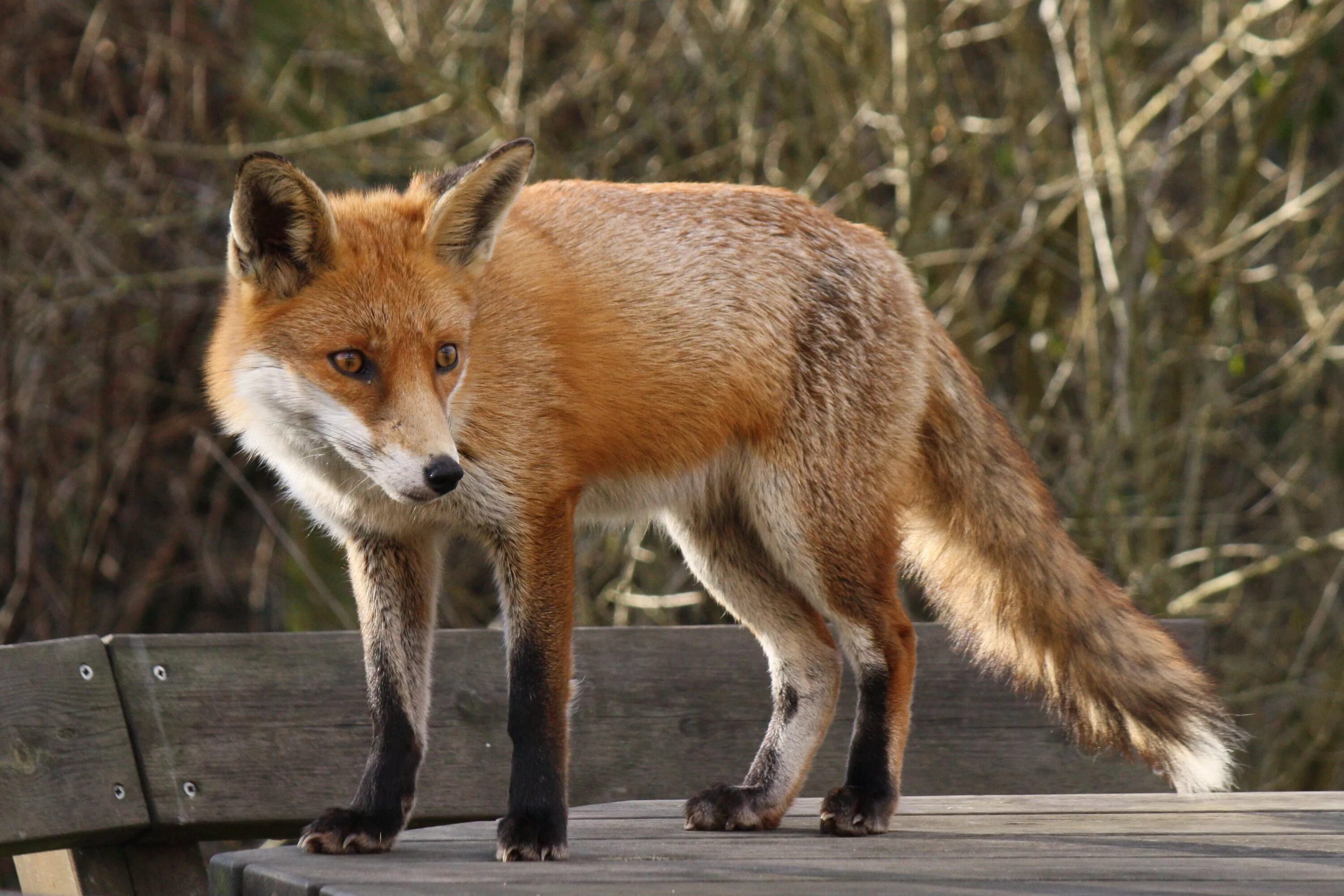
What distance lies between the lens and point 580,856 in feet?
8.38

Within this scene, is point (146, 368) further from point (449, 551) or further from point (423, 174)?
point (423, 174)

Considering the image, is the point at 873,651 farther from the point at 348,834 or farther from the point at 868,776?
the point at 348,834

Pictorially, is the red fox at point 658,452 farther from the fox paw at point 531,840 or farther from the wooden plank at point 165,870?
the wooden plank at point 165,870

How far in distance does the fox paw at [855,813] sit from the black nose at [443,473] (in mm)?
1064

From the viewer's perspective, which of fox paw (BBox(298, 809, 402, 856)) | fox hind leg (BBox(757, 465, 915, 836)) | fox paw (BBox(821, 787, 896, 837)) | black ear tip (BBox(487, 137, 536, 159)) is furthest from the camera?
fox hind leg (BBox(757, 465, 915, 836))

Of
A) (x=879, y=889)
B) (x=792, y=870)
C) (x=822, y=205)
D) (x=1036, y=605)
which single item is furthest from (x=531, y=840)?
(x=822, y=205)

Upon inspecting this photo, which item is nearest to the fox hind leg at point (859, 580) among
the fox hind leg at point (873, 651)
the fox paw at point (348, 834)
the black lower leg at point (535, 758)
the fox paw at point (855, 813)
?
the fox hind leg at point (873, 651)

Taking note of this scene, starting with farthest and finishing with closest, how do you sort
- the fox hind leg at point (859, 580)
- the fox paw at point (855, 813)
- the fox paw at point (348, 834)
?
the fox hind leg at point (859, 580) → the fox paw at point (855, 813) → the fox paw at point (348, 834)

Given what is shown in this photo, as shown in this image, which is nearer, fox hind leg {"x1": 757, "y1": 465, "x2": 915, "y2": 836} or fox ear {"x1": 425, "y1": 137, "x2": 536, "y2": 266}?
fox ear {"x1": 425, "y1": 137, "x2": 536, "y2": 266}

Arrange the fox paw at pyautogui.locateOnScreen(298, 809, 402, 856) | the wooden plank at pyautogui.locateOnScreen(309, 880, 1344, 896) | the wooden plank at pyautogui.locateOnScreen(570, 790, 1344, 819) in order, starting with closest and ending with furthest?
the wooden plank at pyautogui.locateOnScreen(309, 880, 1344, 896) < the fox paw at pyautogui.locateOnScreen(298, 809, 402, 856) < the wooden plank at pyautogui.locateOnScreen(570, 790, 1344, 819)

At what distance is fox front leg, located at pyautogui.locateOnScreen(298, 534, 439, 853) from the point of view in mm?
2637

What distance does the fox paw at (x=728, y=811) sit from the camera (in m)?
2.95

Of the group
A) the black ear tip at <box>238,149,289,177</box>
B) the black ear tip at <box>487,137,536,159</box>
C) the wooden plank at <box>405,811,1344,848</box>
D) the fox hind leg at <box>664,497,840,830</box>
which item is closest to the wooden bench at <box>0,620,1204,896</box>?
the fox hind leg at <box>664,497,840,830</box>

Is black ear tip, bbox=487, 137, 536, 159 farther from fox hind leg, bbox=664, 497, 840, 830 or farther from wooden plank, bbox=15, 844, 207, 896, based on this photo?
wooden plank, bbox=15, 844, 207, 896
